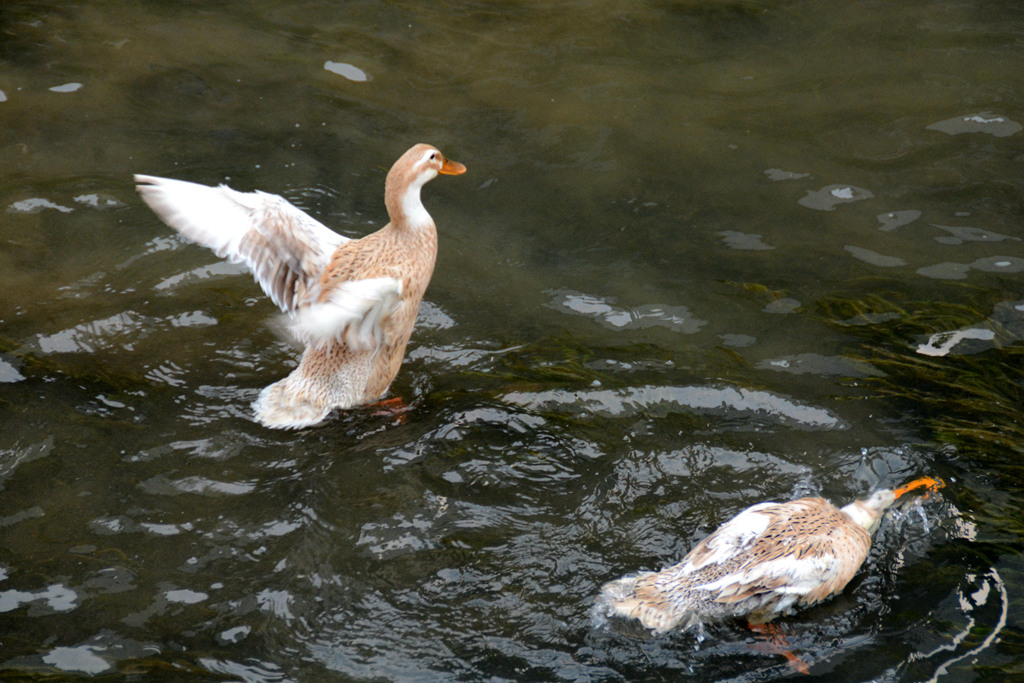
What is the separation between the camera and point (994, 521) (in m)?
3.97

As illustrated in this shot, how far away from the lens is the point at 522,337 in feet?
17.3

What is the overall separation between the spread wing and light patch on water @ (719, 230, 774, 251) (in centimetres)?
249

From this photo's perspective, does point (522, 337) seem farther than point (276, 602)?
Yes

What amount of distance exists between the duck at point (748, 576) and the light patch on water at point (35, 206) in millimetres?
4514

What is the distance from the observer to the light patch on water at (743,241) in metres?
5.78

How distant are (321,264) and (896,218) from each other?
3.66 m

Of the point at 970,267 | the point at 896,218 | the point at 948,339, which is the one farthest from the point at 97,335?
the point at 970,267

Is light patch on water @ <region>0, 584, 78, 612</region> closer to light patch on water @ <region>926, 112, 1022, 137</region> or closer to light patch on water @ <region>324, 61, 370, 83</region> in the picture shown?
light patch on water @ <region>324, 61, 370, 83</region>

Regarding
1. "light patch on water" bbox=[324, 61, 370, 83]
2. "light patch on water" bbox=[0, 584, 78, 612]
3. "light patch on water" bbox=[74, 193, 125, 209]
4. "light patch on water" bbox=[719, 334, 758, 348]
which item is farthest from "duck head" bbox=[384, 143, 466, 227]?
"light patch on water" bbox=[324, 61, 370, 83]

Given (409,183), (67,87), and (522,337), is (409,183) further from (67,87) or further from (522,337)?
(67,87)

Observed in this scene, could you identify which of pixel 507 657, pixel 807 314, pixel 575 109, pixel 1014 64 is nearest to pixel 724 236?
pixel 807 314

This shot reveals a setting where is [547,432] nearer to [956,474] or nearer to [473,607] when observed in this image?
[473,607]

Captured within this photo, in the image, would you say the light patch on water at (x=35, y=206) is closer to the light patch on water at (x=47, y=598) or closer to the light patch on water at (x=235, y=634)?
the light patch on water at (x=47, y=598)

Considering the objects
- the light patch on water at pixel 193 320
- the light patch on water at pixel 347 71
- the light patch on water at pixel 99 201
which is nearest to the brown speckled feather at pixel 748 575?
the light patch on water at pixel 193 320
